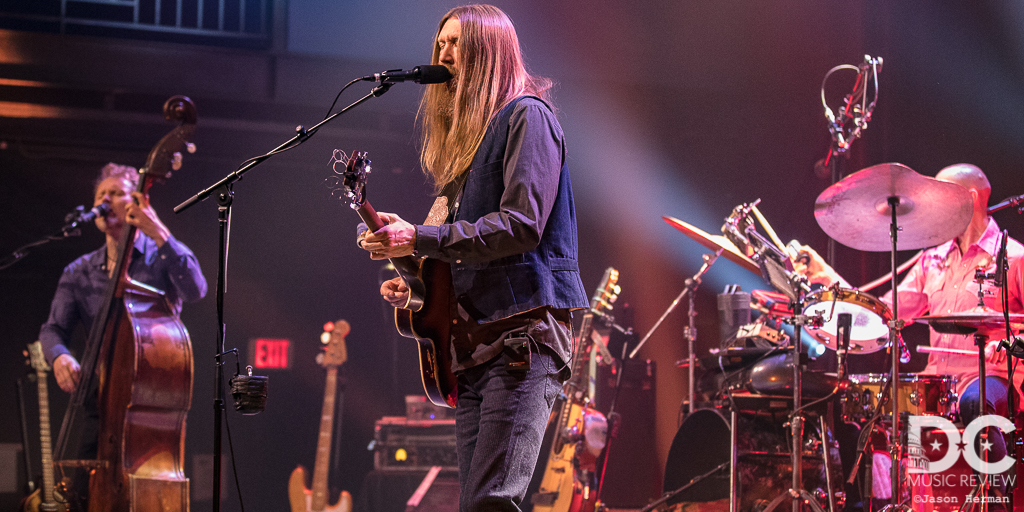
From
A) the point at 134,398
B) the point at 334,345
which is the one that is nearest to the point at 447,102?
the point at 134,398

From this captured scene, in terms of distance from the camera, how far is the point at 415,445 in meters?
5.30

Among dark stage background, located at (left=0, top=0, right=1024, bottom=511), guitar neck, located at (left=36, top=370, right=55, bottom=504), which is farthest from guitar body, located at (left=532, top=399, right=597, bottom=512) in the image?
guitar neck, located at (left=36, top=370, right=55, bottom=504)

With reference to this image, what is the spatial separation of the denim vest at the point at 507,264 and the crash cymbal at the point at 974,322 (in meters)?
2.25

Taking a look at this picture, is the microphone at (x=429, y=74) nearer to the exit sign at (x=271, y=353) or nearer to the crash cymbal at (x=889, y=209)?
the crash cymbal at (x=889, y=209)

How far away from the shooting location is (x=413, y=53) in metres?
5.99

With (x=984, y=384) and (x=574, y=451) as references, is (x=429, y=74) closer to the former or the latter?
(x=984, y=384)

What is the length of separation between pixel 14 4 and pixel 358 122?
248 cm

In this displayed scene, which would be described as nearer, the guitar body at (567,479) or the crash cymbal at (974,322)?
the crash cymbal at (974,322)

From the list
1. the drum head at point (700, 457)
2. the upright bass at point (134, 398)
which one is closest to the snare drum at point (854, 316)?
the drum head at point (700, 457)

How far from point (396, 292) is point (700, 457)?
9.84 ft

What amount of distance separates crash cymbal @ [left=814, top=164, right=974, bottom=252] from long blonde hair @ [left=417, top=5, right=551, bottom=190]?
7.37ft

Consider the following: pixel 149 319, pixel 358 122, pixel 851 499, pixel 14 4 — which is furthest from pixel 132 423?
pixel 851 499

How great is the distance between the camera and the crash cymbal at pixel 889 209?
12.4ft

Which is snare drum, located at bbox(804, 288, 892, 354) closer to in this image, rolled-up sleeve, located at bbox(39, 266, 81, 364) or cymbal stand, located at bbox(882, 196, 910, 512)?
cymbal stand, located at bbox(882, 196, 910, 512)
